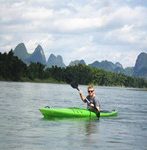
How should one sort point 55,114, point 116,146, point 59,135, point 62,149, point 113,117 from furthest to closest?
point 113,117, point 55,114, point 59,135, point 116,146, point 62,149

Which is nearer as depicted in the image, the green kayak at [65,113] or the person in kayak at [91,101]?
the person in kayak at [91,101]

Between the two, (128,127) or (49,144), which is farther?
(128,127)

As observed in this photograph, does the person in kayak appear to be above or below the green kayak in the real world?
above

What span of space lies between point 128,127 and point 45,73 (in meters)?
168

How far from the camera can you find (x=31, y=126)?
25.2 metres

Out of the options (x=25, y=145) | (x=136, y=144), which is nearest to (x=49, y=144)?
(x=25, y=145)

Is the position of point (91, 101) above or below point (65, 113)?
above

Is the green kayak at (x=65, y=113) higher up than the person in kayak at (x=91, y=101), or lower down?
lower down

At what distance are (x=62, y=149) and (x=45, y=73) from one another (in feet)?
586

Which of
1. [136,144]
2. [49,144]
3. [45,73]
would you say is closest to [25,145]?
[49,144]

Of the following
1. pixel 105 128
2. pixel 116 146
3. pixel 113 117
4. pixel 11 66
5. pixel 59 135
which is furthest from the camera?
pixel 11 66

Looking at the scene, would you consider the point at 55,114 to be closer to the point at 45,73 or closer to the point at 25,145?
the point at 25,145

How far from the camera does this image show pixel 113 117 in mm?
35094

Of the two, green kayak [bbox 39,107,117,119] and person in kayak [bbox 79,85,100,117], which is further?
green kayak [bbox 39,107,117,119]
